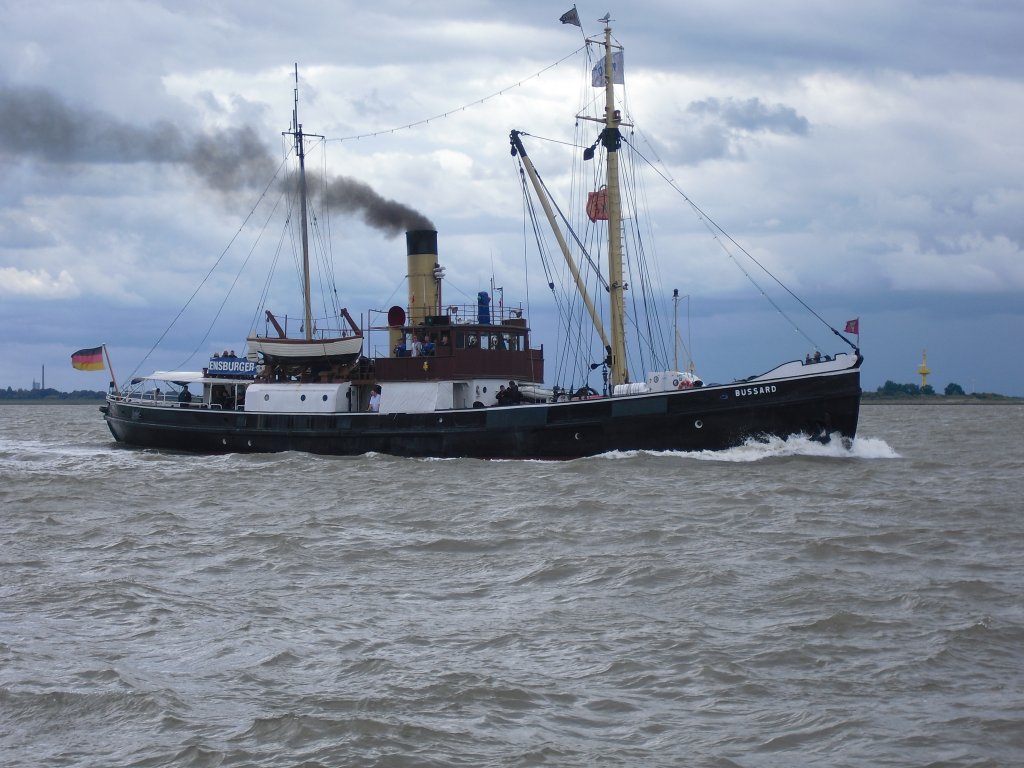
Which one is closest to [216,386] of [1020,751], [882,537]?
[882,537]

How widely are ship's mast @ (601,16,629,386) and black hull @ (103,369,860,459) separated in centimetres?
379

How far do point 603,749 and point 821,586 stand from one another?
20.3 ft

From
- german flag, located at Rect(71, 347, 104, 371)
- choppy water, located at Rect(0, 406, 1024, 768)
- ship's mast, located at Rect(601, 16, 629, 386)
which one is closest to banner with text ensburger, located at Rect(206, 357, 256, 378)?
german flag, located at Rect(71, 347, 104, 371)

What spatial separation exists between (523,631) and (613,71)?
27438 millimetres

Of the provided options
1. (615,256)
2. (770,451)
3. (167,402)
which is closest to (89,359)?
(167,402)

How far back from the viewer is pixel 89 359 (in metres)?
43.6

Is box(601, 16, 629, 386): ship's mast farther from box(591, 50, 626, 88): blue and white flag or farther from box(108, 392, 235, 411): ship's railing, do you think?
box(108, 392, 235, 411): ship's railing

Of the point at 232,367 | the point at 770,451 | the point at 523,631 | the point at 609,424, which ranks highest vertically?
the point at 232,367

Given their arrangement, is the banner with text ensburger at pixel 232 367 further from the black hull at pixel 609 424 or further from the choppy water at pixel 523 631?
the choppy water at pixel 523 631

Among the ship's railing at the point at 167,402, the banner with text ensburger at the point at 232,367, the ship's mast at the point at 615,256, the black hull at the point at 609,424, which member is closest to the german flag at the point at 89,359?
the ship's railing at the point at 167,402

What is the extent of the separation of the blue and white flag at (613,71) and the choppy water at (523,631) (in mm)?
17161

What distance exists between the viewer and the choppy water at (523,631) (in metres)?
9.15

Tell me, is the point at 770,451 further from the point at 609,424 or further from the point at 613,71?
the point at 613,71

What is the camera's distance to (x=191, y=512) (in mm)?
23422
